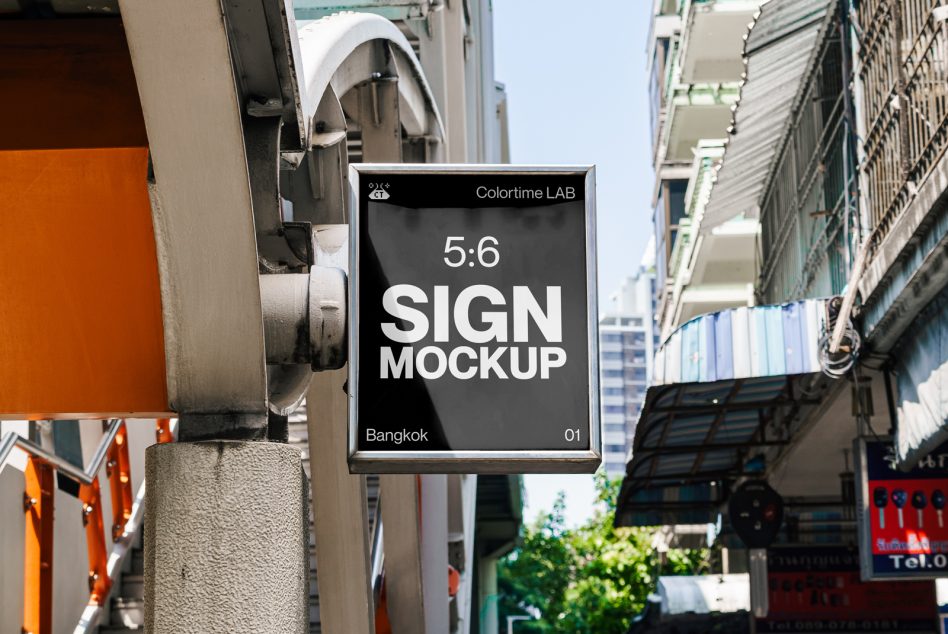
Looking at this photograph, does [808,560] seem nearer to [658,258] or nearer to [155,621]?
[155,621]

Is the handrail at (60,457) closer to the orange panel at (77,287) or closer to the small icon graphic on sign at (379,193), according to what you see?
the orange panel at (77,287)

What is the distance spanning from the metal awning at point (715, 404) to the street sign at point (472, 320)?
229 inches

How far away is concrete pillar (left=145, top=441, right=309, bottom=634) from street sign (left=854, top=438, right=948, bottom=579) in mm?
6469

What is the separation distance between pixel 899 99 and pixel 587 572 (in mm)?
28748

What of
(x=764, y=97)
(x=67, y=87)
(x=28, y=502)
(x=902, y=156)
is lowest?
(x=28, y=502)

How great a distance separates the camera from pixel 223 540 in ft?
14.9

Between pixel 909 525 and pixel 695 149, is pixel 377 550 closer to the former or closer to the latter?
pixel 909 525

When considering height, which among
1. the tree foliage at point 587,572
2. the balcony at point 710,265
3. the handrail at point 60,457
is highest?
the balcony at point 710,265

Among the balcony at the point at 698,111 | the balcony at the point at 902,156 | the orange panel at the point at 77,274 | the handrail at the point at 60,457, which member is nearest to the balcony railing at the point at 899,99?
the balcony at the point at 902,156

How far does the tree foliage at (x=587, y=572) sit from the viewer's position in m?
35.1

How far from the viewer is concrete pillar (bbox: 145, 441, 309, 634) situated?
14.8ft

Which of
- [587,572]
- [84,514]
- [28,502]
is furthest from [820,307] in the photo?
[587,572]

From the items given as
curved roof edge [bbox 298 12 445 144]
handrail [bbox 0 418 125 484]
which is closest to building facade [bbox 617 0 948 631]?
curved roof edge [bbox 298 12 445 144]

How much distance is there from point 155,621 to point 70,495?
5.88m
